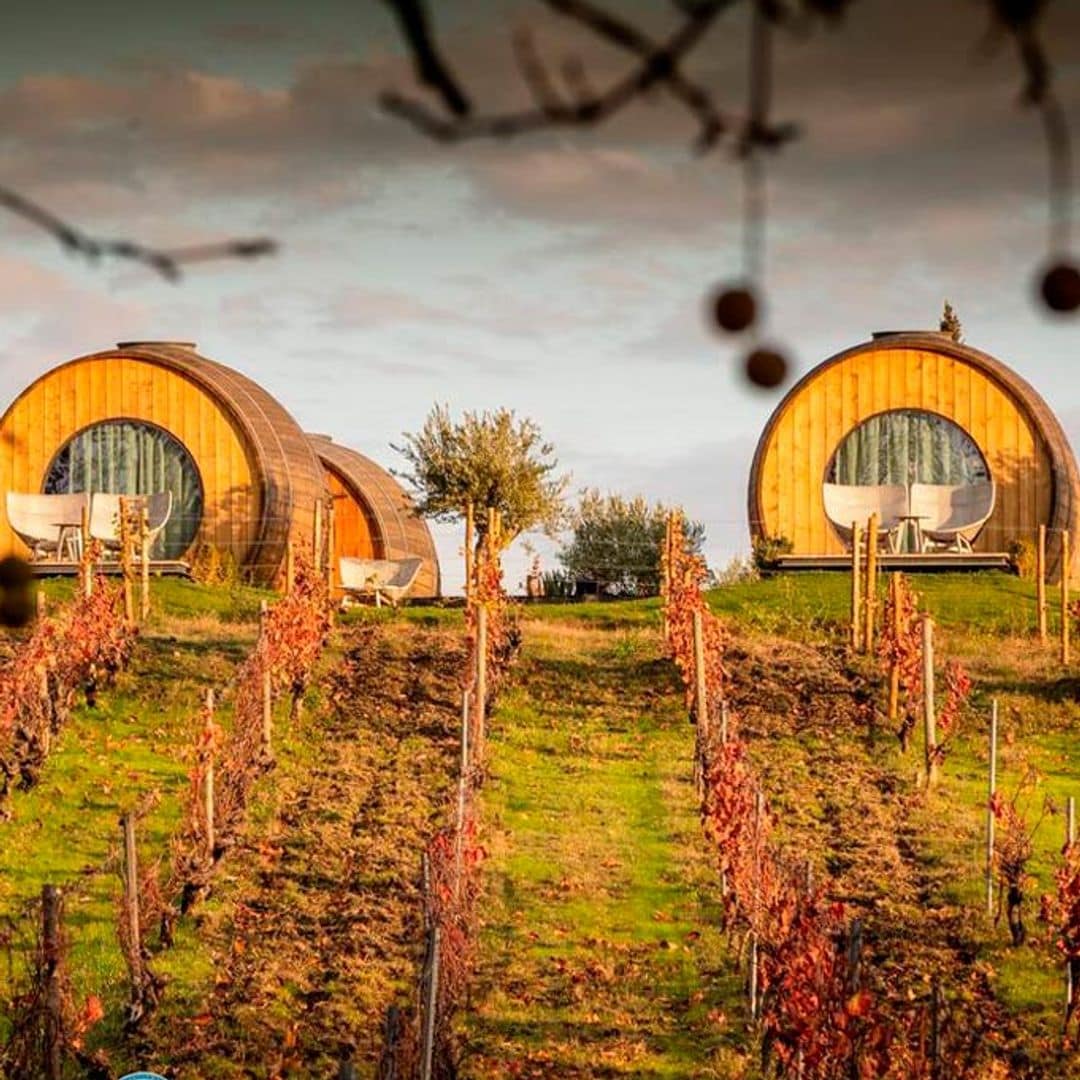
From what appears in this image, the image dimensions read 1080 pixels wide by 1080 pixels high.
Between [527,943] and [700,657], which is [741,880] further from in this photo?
[700,657]

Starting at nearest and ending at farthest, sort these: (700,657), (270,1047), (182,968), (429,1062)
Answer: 1. (429,1062)
2. (270,1047)
3. (182,968)
4. (700,657)

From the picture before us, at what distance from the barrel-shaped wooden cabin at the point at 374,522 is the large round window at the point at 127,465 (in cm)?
364

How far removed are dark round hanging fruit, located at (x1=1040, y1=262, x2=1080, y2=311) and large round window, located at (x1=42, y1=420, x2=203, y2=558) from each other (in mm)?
38145

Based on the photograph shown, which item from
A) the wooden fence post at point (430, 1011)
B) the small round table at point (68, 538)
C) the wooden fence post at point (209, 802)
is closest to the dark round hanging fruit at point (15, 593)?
the wooden fence post at point (430, 1011)

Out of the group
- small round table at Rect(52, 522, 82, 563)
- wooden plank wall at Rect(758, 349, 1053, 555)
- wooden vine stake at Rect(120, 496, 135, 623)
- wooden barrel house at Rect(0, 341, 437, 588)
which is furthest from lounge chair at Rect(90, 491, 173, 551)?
wooden plank wall at Rect(758, 349, 1053, 555)

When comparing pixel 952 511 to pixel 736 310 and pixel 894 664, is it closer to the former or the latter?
pixel 894 664

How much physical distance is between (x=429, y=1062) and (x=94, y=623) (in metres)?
14.4

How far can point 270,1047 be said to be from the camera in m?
15.2

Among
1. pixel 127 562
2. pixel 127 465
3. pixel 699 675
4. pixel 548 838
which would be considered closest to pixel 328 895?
pixel 548 838

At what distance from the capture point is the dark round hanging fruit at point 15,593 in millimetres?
2049

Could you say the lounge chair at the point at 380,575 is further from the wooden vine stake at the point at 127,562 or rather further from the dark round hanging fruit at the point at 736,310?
the dark round hanging fruit at the point at 736,310

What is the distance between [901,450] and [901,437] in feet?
0.77

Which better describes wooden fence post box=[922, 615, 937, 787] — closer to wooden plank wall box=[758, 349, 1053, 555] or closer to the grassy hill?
the grassy hill

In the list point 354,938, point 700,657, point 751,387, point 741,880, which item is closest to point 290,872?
point 354,938
